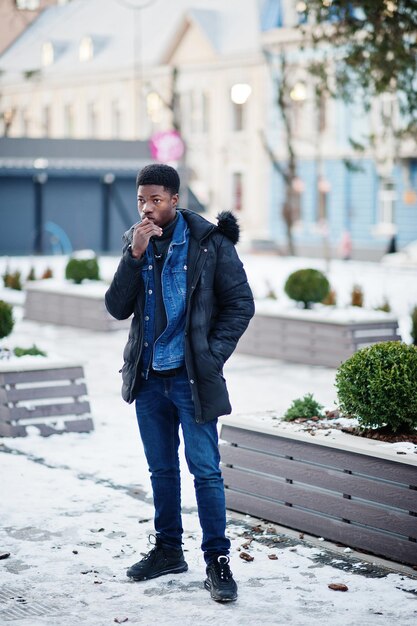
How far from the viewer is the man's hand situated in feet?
18.2

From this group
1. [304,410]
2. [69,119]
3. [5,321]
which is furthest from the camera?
[69,119]

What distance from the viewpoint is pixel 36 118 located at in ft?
225

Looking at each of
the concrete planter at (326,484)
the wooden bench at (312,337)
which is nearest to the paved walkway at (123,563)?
the concrete planter at (326,484)

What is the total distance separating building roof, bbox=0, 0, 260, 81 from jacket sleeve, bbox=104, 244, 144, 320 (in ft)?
154

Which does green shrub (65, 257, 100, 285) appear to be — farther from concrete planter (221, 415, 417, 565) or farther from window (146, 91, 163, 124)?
window (146, 91, 163, 124)

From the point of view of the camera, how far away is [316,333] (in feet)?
48.7

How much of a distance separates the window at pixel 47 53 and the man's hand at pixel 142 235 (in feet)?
205

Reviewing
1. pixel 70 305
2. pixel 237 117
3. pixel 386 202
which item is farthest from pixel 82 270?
pixel 237 117

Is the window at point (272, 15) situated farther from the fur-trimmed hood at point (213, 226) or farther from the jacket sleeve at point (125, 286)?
the jacket sleeve at point (125, 286)

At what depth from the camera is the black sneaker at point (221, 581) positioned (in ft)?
18.4

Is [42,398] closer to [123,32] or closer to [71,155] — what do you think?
[71,155]

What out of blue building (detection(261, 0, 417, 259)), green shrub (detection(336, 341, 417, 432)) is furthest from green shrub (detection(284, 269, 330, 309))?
blue building (detection(261, 0, 417, 259))

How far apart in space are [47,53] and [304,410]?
6160cm

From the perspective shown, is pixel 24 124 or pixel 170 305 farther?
pixel 24 124
